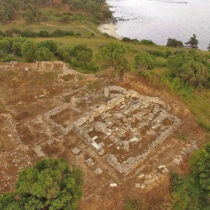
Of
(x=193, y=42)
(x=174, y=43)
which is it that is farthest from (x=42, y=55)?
(x=193, y=42)

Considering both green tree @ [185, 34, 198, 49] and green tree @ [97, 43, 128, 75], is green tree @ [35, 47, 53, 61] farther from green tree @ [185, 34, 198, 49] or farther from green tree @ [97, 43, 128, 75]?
green tree @ [185, 34, 198, 49]

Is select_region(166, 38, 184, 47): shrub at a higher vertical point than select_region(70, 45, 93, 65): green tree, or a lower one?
lower

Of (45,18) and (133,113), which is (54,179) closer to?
(133,113)

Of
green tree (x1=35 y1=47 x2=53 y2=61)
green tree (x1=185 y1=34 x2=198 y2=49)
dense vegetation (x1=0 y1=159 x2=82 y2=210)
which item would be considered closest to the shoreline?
green tree (x1=185 y1=34 x2=198 y2=49)

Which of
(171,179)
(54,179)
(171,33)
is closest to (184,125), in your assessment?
(171,179)

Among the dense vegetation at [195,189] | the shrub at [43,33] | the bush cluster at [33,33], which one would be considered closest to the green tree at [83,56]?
the dense vegetation at [195,189]

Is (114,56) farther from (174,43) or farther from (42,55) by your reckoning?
(174,43)

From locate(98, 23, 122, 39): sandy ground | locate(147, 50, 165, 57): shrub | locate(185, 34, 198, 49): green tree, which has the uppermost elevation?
locate(185, 34, 198, 49): green tree
